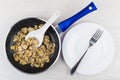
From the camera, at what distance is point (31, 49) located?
0.93 meters

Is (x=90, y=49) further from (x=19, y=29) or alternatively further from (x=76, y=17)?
(x=19, y=29)

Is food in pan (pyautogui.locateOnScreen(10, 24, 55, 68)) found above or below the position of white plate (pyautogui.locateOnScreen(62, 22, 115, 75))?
above

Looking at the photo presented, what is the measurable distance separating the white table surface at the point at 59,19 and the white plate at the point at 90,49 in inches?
1.0

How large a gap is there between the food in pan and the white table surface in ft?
0.11

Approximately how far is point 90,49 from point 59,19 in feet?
0.44

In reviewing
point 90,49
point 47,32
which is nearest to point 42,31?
point 47,32

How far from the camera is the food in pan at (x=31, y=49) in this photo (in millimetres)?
934

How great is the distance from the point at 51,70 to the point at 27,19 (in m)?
0.17

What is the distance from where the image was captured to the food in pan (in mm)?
934

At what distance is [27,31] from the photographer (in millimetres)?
952

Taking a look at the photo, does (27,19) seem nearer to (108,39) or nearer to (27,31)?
(27,31)

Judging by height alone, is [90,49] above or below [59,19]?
below

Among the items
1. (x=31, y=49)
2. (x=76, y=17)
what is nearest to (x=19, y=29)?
(x=31, y=49)

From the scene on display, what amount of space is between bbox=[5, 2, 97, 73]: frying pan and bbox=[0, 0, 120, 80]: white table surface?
2cm
